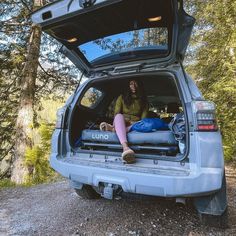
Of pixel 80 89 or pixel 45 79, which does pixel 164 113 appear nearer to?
pixel 80 89

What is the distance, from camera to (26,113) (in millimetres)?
8406

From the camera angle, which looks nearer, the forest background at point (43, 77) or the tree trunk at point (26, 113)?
the forest background at point (43, 77)

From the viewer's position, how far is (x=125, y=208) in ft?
12.8

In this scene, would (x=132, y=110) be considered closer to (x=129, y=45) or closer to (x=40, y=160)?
(x=129, y=45)

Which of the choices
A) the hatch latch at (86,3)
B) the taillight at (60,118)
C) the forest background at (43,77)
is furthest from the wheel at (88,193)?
the forest background at (43,77)

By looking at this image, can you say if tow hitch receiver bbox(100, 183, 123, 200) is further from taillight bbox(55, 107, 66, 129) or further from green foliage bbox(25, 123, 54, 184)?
green foliage bbox(25, 123, 54, 184)

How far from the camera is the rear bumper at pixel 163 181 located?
2.58 meters

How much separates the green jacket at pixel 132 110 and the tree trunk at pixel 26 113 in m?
4.77

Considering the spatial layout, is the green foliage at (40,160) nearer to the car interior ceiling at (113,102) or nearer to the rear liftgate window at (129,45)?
the car interior ceiling at (113,102)

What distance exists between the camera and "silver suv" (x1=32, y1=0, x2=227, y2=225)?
2742 mm

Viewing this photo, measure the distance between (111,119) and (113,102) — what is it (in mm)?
342

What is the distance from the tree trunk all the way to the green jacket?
15.7 feet

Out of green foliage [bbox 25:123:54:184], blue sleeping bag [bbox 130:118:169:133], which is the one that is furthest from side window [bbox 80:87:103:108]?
green foliage [bbox 25:123:54:184]

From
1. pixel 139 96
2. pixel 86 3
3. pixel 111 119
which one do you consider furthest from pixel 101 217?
pixel 86 3
